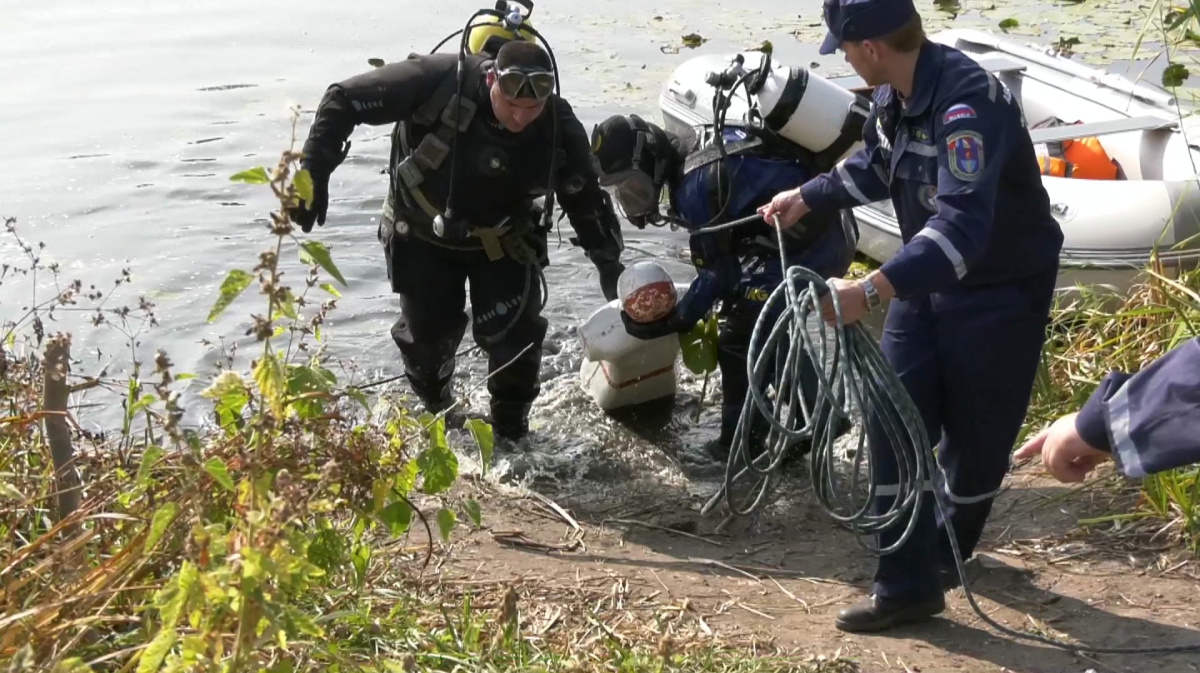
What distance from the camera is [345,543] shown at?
3150 millimetres

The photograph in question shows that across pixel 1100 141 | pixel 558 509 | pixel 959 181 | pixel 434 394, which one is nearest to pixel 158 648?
pixel 959 181

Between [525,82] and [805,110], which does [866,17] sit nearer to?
[805,110]

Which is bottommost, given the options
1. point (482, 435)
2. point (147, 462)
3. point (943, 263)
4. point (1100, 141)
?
point (1100, 141)

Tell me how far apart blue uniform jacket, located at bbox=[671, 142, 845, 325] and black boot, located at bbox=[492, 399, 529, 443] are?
1014mm

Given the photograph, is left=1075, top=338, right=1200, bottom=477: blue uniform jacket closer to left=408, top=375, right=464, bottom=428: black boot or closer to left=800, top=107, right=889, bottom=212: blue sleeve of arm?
left=800, top=107, right=889, bottom=212: blue sleeve of arm

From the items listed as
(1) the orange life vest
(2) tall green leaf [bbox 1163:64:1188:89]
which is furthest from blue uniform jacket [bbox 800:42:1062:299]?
(1) the orange life vest

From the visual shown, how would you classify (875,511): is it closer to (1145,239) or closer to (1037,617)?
(1037,617)

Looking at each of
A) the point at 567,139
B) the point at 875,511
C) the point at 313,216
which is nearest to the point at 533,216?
the point at 567,139

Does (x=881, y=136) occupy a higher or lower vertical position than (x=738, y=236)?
higher

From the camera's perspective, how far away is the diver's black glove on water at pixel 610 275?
552cm

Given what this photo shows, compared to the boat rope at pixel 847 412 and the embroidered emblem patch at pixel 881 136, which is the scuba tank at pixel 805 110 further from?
the boat rope at pixel 847 412

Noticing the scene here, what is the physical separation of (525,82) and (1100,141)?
3.61m

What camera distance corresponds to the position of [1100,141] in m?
7.16

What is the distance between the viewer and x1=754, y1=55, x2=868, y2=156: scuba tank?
4957 mm
